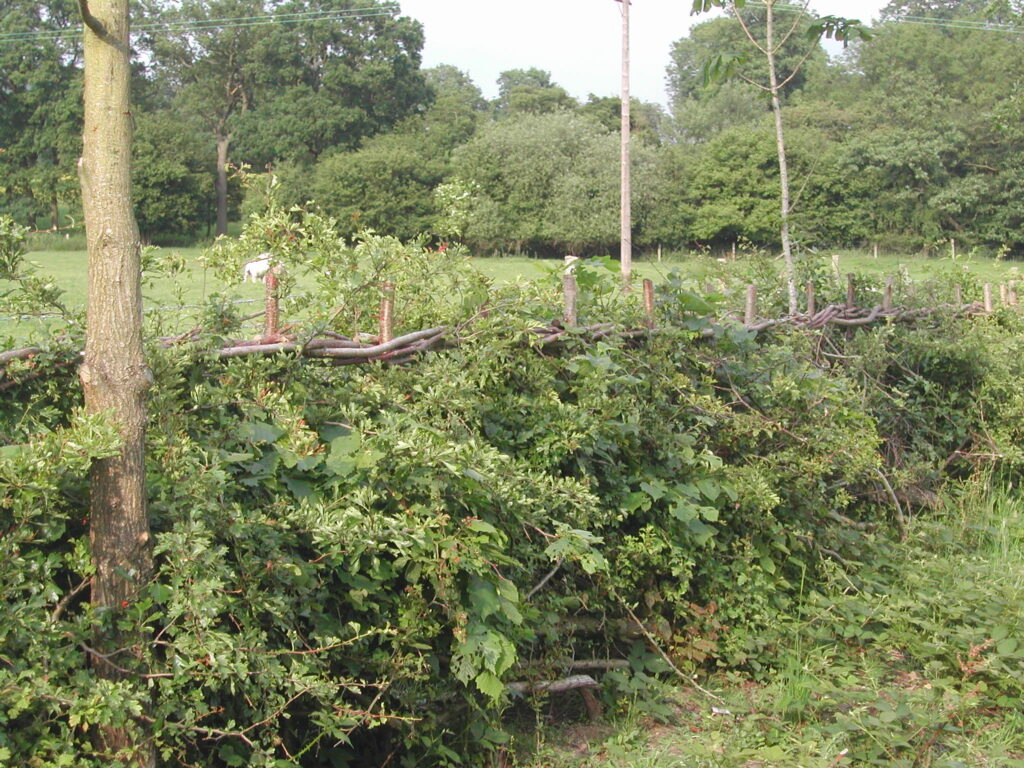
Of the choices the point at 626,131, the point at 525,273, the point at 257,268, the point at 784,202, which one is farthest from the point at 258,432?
the point at 626,131

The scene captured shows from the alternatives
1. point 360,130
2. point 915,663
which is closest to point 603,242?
point 360,130

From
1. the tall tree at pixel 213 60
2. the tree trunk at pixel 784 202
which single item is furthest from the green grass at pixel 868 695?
the tall tree at pixel 213 60

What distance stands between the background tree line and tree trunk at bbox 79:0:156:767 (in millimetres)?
45698

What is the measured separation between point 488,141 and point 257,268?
5668 cm

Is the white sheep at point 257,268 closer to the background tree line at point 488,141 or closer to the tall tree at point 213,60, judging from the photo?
the background tree line at point 488,141

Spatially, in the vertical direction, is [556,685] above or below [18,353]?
below

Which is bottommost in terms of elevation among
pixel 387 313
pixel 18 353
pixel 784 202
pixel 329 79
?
pixel 18 353

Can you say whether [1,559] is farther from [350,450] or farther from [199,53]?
[199,53]

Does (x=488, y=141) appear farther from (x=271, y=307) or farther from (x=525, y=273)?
(x=271, y=307)

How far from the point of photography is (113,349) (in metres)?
2.97

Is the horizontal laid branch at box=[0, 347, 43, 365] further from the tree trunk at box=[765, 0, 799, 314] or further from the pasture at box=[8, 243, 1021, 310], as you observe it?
the tree trunk at box=[765, 0, 799, 314]

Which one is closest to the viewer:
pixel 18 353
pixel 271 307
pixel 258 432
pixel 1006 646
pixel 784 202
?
pixel 18 353

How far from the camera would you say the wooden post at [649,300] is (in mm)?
5428

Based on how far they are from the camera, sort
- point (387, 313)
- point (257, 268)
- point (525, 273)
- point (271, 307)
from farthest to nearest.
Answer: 1. point (525, 273)
2. point (257, 268)
3. point (387, 313)
4. point (271, 307)
